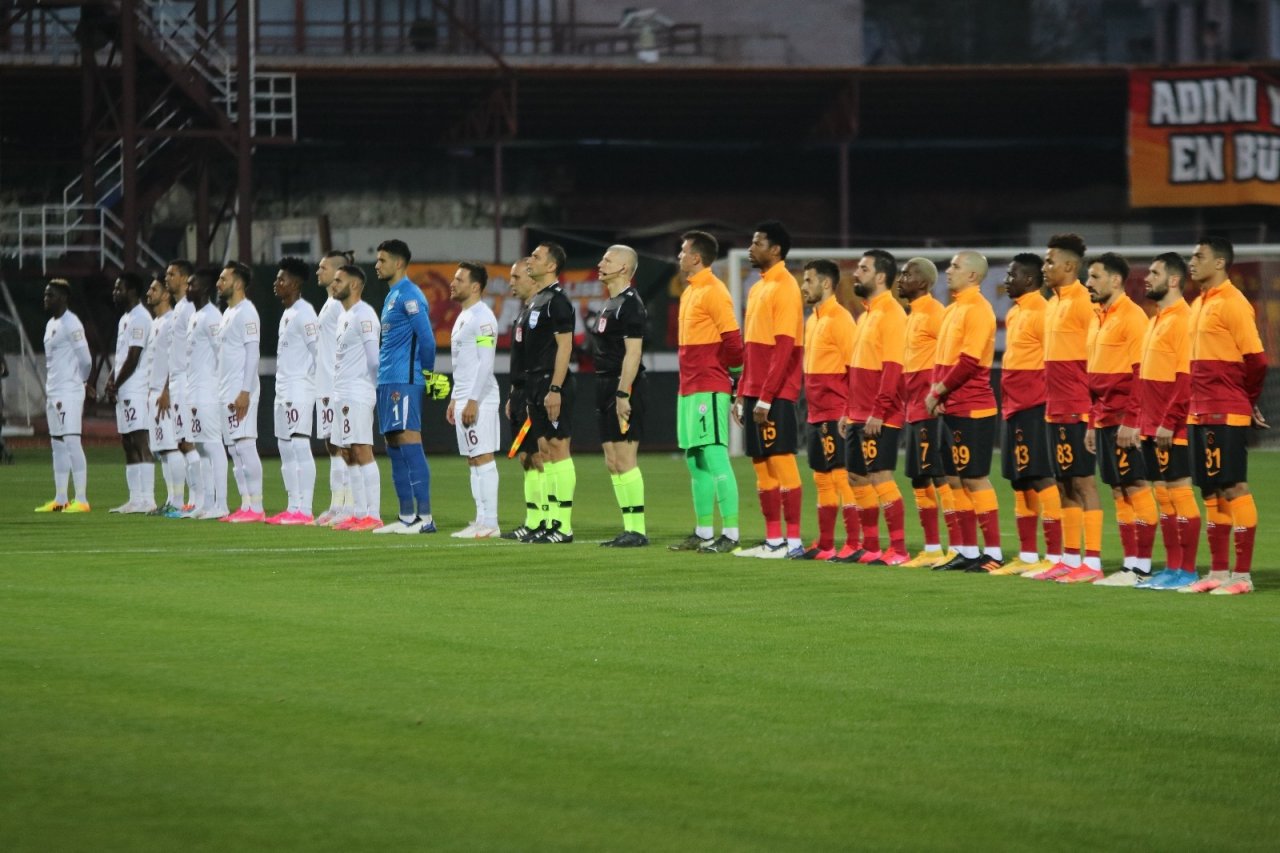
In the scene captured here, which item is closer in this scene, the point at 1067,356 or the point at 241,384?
the point at 1067,356

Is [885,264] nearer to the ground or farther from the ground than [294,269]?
nearer to the ground

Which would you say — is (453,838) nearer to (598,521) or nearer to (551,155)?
(598,521)

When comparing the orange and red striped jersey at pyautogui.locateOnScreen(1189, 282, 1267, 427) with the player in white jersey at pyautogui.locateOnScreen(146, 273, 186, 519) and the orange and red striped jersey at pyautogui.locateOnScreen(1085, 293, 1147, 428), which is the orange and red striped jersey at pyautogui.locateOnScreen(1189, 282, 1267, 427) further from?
the player in white jersey at pyautogui.locateOnScreen(146, 273, 186, 519)

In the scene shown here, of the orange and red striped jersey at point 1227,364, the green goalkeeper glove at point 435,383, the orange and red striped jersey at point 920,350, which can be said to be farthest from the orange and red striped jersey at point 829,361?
the green goalkeeper glove at point 435,383

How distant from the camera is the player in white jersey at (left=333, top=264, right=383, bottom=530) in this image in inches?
593

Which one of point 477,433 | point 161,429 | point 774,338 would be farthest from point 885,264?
point 161,429

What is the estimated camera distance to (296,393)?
51.8ft

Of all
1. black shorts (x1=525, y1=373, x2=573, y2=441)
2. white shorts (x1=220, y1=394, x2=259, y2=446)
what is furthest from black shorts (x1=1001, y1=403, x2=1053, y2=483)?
white shorts (x1=220, y1=394, x2=259, y2=446)

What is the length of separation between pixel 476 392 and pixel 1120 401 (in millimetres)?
4839

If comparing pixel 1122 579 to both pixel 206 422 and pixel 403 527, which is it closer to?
pixel 403 527

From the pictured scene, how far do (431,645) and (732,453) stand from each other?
790 inches

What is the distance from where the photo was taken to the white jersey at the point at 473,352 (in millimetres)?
14203

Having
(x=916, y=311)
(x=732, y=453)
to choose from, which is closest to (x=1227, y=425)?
(x=916, y=311)

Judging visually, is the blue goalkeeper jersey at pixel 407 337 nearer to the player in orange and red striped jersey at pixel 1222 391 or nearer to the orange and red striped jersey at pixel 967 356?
the orange and red striped jersey at pixel 967 356
